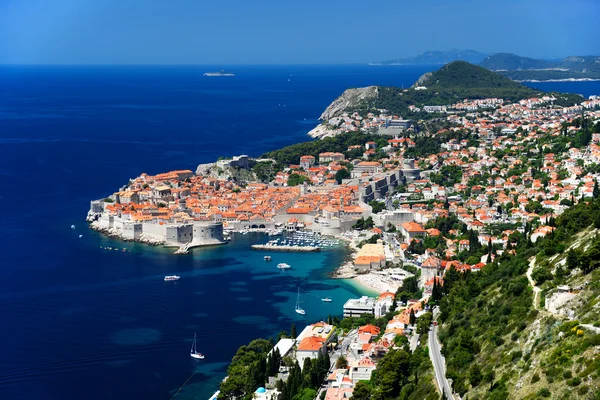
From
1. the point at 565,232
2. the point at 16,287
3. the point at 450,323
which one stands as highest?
the point at 565,232

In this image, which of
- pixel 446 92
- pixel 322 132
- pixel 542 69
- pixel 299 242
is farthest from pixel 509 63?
pixel 299 242

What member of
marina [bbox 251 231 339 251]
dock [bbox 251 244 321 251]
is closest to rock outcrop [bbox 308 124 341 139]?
marina [bbox 251 231 339 251]

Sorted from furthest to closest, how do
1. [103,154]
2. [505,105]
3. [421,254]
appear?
[505,105], [103,154], [421,254]

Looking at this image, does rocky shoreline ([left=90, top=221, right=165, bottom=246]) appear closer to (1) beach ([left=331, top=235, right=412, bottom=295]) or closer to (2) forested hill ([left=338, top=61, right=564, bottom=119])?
(1) beach ([left=331, top=235, right=412, bottom=295])

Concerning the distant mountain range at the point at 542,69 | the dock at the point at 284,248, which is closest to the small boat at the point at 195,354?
the dock at the point at 284,248

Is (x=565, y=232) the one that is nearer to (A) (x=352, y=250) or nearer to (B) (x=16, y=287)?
(A) (x=352, y=250)

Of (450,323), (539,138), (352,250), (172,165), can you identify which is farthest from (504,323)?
(172,165)
